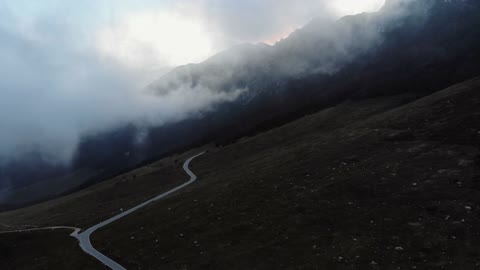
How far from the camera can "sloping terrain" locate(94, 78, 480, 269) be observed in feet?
139

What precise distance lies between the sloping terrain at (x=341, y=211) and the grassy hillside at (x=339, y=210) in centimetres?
19

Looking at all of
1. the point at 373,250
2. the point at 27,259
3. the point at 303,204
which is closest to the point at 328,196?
the point at 303,204

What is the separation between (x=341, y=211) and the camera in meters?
55.7

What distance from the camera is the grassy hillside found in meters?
42.7

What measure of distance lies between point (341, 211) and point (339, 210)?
0.61 metres

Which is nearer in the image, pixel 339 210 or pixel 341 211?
pixel 341 211

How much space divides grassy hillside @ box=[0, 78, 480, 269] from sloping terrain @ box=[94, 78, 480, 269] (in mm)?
189

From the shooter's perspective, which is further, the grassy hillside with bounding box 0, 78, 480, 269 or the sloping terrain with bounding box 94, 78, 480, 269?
the grassy hillside with bounding box 0, 78, 480, 269

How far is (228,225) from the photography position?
6088 cm

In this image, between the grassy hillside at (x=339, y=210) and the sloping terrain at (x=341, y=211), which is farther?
the grassy hillside at (x=339, y=210)

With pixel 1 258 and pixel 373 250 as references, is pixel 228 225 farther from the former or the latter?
pixel 1 258

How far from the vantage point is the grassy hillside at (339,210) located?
42.7 meters

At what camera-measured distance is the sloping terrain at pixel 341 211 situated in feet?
139

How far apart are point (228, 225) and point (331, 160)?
3698cm
